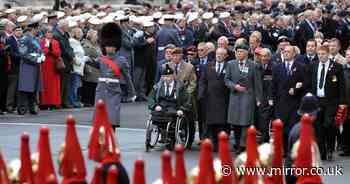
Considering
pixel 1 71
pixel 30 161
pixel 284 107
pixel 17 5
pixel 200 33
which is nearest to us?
pixel 30 161

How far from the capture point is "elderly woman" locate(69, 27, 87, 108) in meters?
26.7

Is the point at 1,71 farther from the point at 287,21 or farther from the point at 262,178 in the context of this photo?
the point at 262,178

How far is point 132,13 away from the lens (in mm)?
31391

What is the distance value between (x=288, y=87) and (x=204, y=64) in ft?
6.66

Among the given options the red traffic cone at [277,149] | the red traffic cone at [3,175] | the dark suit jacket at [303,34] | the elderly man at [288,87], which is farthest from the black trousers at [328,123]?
the dark suit jacket at [303,34]

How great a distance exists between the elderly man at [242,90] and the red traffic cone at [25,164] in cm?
973

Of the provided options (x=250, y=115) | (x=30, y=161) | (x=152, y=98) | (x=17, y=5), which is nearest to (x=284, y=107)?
(x=250, y=115)

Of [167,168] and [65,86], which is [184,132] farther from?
[167,168]

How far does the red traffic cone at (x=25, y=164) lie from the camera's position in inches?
400

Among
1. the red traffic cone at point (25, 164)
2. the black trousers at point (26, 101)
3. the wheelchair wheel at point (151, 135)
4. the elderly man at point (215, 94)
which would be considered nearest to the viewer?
the red traffic cone at point (25, 164)

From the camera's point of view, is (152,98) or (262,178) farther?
(152,98)

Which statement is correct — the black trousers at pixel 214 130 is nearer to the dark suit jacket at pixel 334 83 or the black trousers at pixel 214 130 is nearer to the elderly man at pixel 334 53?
the dark suit jacket at pixel 334 83

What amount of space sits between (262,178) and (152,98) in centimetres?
974

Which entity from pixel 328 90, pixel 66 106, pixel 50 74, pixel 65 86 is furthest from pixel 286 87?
pixel 66 106
